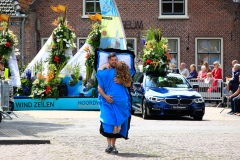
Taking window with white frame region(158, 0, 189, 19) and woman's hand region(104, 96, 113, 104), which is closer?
woman's hand region(104, 96, 113, 104)

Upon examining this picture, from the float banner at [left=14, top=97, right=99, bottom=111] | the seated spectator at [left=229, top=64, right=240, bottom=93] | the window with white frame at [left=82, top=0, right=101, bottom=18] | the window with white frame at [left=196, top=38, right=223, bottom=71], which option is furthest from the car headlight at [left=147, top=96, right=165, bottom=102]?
the window with white frame at [left=82, top=0, right=101, bottom=18]

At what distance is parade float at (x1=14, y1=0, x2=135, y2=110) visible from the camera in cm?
2648

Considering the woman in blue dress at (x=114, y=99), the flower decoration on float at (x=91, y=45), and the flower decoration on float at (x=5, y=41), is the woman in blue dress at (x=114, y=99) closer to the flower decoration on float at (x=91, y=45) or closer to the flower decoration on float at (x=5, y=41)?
the flower decoration on float at (x=5, y=41)

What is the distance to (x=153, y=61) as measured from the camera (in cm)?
2497

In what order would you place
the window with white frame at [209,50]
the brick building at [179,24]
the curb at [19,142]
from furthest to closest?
the brick building at [179,24]
the window with white frame at [209,50]
the curb at [19,142]

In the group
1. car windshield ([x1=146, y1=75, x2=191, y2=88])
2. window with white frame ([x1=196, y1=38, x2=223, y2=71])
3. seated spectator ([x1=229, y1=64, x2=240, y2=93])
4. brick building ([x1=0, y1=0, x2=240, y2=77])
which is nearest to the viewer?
car windshield ([x1=146, y1=75, x2=191, y2=88])

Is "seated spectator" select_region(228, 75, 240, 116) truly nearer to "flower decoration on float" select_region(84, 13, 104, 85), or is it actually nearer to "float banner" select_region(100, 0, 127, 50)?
"float banner" select_region(100, 0, 127, 50)

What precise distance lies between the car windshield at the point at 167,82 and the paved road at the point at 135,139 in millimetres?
1187

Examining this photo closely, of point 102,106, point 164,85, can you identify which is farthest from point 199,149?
point 164,85

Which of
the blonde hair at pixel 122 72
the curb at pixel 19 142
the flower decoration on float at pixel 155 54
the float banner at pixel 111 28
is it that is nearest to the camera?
the blonde hair at pixel 122 72

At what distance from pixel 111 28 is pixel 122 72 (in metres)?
15.7

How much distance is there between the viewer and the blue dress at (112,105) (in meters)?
12.1

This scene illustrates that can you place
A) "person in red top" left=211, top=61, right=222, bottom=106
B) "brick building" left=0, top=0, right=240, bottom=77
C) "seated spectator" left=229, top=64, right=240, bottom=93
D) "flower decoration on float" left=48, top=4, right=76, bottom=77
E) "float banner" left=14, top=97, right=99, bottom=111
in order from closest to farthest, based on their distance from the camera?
"seated spectator" left=229, top=64, right=240, bottom=93 < "float banner" left=14, top=97, right=99, bottom=111 < "flower decoration on float" left=48, top=4, right=76, bottom=77 < "person in red top" left=211, top=61, right=222, bottom=106 < "brick building" left=0, top=0, right=240, bottom=77

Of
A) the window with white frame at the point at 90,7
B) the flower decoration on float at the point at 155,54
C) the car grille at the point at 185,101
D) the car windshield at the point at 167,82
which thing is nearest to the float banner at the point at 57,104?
the flower decoration on float at the point at 155,54
